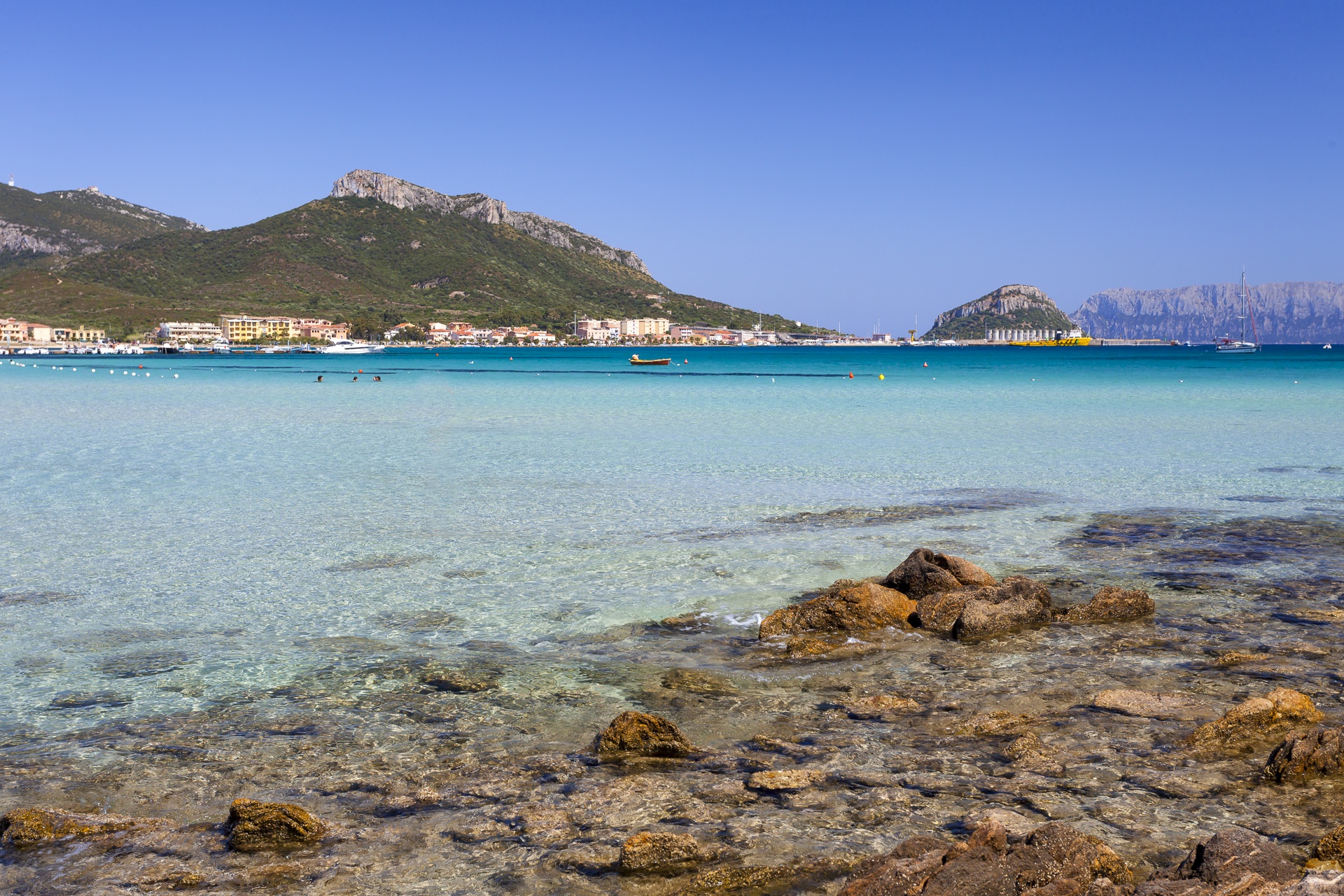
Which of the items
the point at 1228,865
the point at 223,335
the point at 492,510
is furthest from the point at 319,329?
the point at 1228,865

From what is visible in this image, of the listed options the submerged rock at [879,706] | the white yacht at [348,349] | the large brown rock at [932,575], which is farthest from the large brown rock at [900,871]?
the white yacht at [348,349]

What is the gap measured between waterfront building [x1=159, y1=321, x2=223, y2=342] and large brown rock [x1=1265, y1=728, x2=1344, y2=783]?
16657 cm

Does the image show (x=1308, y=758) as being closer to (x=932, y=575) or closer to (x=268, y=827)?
(x=932, y=575)

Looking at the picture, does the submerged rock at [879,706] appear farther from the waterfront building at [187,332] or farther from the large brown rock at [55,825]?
the waterfront building at [187,332]

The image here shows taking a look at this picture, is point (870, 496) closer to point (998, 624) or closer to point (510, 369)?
point (998, 624)

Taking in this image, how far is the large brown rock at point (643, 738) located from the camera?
623cm

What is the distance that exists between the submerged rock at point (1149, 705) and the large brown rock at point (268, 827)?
5.36 m

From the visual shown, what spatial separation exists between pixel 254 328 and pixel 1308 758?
7113 inches

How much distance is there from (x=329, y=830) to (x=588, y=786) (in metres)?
1.46

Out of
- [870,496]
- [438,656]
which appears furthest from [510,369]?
[438,656]

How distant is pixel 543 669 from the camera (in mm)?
8297

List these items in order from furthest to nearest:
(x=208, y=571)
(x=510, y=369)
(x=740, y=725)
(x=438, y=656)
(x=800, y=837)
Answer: (x=510, y=369)
(x=208, y=571)
(x=438, y=656)
(x=740, y=725)
(x=800, y=837)

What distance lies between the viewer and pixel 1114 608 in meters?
9.44

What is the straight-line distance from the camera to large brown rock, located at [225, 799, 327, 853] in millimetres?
5141
